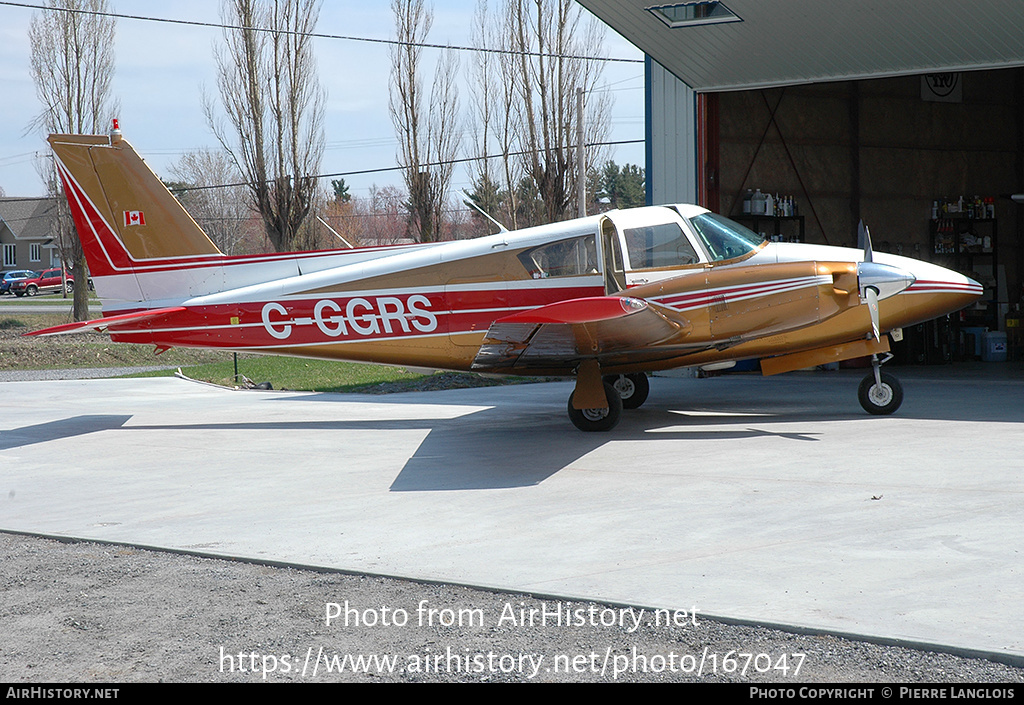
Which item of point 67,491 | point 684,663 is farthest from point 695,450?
point 67,491

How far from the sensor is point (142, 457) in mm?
8914

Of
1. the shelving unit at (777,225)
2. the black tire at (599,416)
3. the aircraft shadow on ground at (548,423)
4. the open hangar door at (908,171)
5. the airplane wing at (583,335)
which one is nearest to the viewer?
the airplane wing at (583,335)

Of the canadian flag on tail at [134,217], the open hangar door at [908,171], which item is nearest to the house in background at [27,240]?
the open hangar door at [908,171]

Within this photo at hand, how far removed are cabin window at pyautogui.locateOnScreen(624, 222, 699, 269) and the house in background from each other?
81837 mm

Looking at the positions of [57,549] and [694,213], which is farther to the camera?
[694,213]

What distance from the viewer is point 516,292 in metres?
10.1

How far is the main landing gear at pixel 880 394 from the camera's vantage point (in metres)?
10.3

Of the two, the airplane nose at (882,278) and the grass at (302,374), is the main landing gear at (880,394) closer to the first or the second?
the airplane nose at (882,278)

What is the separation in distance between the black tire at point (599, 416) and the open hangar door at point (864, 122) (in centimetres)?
649

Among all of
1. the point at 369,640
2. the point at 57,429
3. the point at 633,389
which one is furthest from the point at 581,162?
the point at 369,640

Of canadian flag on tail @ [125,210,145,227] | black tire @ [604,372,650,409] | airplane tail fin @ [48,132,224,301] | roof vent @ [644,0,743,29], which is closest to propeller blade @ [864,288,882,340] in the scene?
black tire @ [604,372,650,409]

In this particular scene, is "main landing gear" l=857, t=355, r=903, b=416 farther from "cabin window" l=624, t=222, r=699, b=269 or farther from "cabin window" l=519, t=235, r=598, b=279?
"cabin window" l=519, t=235, r=598, b=279

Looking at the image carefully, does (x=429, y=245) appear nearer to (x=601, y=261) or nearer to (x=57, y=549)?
(x=601, y=261)
